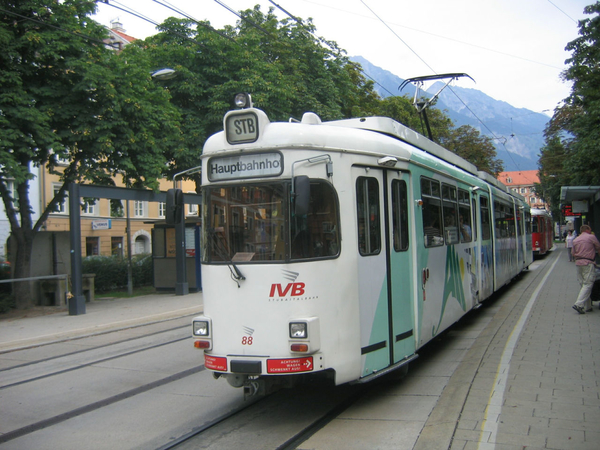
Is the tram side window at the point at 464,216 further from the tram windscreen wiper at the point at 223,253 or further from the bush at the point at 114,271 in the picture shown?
the bush at the point at 114,271

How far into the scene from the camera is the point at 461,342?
30.3ft

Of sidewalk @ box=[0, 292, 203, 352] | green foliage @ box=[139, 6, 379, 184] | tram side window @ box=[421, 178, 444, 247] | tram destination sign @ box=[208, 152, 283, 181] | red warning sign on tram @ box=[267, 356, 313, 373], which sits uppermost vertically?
green foliage @ box=[139, 6, 379, 184]

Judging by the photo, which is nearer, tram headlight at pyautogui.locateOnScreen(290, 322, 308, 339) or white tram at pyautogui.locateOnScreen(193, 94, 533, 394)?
tram headlight at pyautogui.locateOnScreen(290, 322, 308, 339)

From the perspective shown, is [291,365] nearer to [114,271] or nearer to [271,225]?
[271,225]

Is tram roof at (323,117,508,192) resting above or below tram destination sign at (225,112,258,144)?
above

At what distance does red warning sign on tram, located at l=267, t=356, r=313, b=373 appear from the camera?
5.13 m

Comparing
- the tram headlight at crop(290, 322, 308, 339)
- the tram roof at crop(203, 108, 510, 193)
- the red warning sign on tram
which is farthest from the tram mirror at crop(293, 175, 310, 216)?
the red warning sign on tram

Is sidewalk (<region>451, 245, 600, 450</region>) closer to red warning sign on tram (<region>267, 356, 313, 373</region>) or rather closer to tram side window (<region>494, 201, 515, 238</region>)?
red warning sign on tram (<region>267, 356, 313, 373</region>)

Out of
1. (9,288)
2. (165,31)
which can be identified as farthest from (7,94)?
(165,31)

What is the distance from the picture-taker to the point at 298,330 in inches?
202

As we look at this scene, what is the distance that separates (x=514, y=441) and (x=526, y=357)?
307 cm

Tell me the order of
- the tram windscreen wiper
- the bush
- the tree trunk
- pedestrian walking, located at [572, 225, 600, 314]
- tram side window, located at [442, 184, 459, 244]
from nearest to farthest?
1. the tram windscreen wiper
2. tram side window, located at [442, 184, 459, 244]
3. pedestrian walking, located at [572, 225, 600, 314]
4. the tree trunk
5. the bush

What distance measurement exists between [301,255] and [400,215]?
5.57 ft

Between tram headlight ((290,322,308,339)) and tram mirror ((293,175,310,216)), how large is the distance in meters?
0.99
